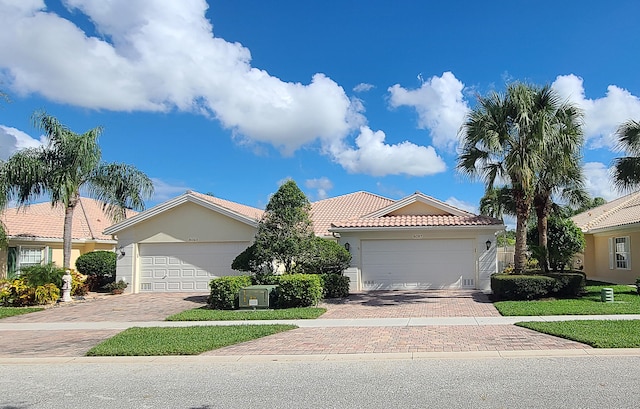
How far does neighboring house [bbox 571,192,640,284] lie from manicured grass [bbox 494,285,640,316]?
19.4ft

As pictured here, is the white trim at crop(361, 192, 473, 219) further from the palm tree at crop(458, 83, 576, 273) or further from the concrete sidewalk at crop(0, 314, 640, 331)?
the concrete sidewalk at crop(0, 314, 640, 331)

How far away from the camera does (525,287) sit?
15.0 meters

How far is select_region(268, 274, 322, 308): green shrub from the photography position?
14.8 m

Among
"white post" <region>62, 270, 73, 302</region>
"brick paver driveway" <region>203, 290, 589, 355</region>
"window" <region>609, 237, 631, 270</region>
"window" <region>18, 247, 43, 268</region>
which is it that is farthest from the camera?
"window" <region>18, 247, 43, 268</region>

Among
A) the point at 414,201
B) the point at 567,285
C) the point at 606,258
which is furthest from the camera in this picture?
the point at 606,258

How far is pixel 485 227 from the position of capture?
18.8 metres

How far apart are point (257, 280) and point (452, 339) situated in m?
8.00

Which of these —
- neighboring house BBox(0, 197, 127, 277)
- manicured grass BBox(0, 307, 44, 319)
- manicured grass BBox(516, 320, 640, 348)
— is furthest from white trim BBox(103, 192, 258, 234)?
manicured grass BBox(516, 320, 640, 348)

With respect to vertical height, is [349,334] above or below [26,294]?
below

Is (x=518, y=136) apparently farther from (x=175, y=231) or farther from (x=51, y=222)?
(x=51, y=222)

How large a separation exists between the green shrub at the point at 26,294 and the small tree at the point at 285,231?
23.8 feet

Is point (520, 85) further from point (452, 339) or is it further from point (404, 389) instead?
point (404, 389)

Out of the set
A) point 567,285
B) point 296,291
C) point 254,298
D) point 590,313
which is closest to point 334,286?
point 296,291

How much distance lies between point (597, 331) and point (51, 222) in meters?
24.2
